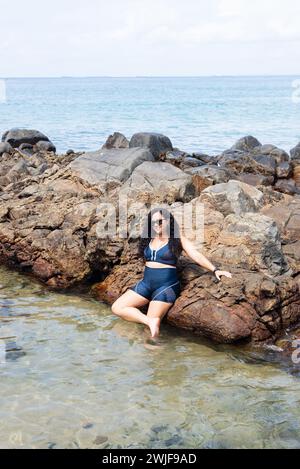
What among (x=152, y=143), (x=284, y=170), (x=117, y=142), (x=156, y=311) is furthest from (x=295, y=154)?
(x=156, y=311)

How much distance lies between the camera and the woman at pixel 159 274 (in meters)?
9.20

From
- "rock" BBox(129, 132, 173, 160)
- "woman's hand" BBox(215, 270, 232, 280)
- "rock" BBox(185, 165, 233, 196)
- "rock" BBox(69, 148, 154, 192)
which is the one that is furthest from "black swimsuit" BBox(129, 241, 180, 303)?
"rock" BBox(129, 132, 173, 160)

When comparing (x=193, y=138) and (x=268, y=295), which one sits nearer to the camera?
(x=268, y=295)

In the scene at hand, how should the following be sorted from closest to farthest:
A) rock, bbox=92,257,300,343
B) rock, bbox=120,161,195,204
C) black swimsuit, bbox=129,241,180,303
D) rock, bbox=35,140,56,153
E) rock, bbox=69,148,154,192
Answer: rock, bbox=92,257,300,343 → black swimsuit, bbox=129,241,180,303 → rock, bbox=120,161,195,204 → rock, bbox=69,148,154,192 → rock, bbox=35,140,56,153

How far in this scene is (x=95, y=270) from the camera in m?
11.2

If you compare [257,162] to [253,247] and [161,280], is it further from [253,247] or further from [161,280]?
[161,280]

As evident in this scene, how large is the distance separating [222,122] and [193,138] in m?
16.0

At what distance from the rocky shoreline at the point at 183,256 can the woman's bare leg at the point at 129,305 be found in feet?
1.80

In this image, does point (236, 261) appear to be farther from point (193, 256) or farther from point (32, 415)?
point (32, 415)

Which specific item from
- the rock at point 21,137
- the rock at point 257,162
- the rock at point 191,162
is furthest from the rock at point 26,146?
the rock at point 257,162

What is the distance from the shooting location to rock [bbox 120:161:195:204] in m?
12.0

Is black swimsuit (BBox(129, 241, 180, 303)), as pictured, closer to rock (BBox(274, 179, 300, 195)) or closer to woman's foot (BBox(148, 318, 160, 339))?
woman's foot (BBox(148, 318, 160, 339))

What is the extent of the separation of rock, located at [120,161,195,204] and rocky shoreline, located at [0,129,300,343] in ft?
0.08
